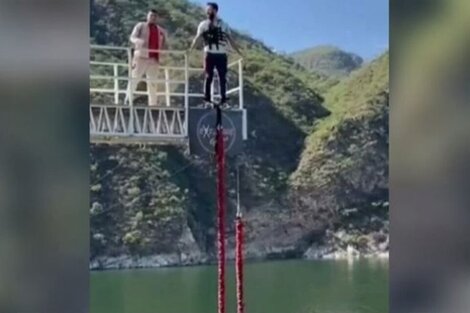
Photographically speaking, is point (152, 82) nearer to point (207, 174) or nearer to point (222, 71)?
point (222, 71)

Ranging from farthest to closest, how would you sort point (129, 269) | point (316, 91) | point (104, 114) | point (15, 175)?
1. point (316, 91)
2. point (129, 269)
3. point (104, 114)
4. point (15, 175)

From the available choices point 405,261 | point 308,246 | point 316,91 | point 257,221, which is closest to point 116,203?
point 257,221

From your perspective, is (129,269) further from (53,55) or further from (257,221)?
(53,55)

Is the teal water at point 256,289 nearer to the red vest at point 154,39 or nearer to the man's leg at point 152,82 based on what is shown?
the man's leg at point 152,82

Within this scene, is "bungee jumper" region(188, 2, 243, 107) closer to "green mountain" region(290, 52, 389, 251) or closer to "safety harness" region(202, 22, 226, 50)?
"safety harness" region(202, 22, 226, 50)

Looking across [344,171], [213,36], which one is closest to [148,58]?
[213,36]

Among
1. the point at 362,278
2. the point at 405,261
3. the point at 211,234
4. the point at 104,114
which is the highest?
the point at 104,114
